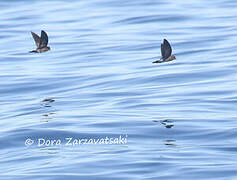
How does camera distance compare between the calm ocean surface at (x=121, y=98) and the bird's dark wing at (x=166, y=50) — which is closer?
the calm ocean surface at (x=121, y=98)

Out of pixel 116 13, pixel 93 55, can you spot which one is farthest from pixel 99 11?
pixel 93 55

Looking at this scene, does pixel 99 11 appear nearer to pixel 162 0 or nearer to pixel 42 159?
pixel 162 0

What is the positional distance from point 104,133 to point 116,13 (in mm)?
18288

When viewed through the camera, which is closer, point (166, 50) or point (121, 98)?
point (121, 98)

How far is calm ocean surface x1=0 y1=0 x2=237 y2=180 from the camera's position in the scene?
13.0 m

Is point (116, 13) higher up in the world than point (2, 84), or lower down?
higher up

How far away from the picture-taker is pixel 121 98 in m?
18.2

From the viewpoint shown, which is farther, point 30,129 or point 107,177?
point 30,129

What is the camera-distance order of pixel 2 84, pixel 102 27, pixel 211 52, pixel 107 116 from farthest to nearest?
pixel 102 27, pixel 211 52, pixel 2 84, pixel 107 116

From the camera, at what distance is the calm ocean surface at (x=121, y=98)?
13.0 m

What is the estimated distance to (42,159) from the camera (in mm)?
13375

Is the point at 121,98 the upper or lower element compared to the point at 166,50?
lower

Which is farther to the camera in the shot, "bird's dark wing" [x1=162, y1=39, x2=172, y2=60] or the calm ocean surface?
"bird's dark wing" [x1=162, y1=39, x2=172, y2=60]

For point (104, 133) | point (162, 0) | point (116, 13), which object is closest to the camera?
point (104, 133)
